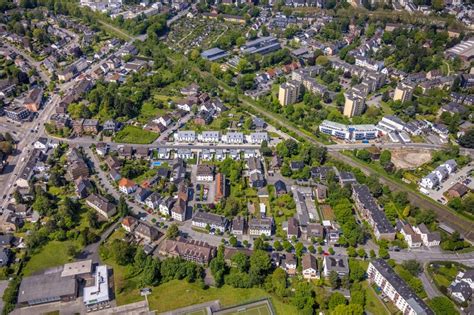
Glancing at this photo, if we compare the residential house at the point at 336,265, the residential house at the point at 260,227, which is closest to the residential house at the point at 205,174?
the residential house at the point at 260,227

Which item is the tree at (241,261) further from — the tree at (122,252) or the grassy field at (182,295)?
the tree at (122,252)

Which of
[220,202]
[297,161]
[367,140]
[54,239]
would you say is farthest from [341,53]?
[54,239]

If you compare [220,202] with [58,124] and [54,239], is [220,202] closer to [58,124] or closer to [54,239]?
[54,239]

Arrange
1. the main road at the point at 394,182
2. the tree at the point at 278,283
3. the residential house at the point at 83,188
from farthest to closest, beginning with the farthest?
the residential house at the point at 83,188 < the main road at the point at 394,182 < the tree at the point at 278,283

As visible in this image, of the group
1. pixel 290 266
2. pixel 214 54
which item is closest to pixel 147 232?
pixel 290 266

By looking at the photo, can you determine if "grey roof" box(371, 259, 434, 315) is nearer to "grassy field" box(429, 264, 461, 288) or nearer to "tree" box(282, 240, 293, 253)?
"grassy field" box(429, 264, 461, 288)

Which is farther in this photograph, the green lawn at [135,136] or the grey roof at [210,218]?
the green lawn at [135,136]

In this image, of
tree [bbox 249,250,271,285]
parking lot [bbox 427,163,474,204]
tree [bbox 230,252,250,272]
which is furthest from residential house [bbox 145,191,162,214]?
parking lot [bbox 427,163,474,204]
